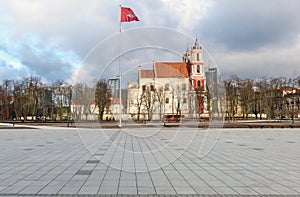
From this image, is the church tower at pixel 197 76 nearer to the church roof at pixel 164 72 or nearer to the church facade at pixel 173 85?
the church facade at pixel 173 85

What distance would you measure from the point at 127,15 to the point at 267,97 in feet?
174

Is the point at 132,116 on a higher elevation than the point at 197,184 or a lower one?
higher

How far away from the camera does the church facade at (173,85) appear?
30.3ft

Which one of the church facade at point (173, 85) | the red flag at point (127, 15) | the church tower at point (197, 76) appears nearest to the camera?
the church facade at point (173, 85)

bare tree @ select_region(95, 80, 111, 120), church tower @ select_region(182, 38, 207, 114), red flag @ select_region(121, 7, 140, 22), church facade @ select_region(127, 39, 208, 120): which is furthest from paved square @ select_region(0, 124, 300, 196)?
red flag @ select_region(121, 7, 140, 22)

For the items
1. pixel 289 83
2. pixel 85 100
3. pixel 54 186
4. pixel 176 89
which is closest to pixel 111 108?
pixel 85 100

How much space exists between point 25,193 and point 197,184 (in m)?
4.21

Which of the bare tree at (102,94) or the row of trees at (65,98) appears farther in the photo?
the row of trees at (65,98)

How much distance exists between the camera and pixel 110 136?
21.4 m

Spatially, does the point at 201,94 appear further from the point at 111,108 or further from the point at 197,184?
the point at 197,184

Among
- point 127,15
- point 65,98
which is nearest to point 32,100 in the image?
point 65,98

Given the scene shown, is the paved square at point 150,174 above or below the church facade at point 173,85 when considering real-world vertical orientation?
below

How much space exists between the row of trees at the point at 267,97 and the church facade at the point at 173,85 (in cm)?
4408

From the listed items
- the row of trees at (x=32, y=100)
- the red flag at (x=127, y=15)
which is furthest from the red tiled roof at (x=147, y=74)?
the row of trees at (x=32, y=100)
